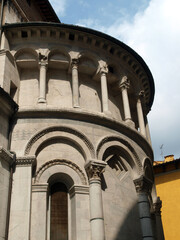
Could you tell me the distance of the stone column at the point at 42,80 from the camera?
47.3 feet

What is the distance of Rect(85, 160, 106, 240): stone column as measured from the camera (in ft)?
→ 39.2

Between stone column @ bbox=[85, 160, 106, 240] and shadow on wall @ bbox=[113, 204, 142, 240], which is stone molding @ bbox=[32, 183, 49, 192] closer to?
stone column @ bbox=[85, 160, 106, 240]

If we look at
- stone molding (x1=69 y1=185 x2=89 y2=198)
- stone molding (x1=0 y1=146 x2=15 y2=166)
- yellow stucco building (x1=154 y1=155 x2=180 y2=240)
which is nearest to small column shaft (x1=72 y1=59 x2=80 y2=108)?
stone molding (x1=69 y1=185 x2=89 y2=198)

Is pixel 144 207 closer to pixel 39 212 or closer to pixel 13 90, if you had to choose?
pixel 39 212

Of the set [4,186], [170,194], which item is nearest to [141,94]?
[4,186]

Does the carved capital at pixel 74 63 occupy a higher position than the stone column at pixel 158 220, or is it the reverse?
the carved capital at pixel 74 63

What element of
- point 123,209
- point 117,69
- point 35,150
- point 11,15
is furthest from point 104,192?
point 11,15

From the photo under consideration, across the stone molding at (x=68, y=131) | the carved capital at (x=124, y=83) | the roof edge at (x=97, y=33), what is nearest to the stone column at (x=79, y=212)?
the stone molding at (x=68, y=131)

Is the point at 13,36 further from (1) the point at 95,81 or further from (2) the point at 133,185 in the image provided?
(2) the point at 133,185

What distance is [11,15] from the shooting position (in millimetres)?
16922

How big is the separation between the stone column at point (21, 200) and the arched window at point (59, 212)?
1.30 metres

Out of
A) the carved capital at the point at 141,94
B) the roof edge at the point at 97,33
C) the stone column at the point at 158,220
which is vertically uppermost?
the roof edge at the point at 97,33

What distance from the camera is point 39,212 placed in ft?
39.4

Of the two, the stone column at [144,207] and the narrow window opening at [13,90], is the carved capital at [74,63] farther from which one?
the stone column at [144,207]
